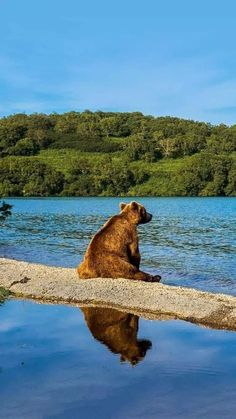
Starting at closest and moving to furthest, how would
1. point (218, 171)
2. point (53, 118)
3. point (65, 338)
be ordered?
point (65, 338) → point (218, 171) → point (53, 118)

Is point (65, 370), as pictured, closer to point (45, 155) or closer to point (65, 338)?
point (65, 338)

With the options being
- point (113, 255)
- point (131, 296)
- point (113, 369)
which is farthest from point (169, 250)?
point (113, 369)

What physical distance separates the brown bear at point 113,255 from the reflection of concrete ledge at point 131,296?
53 centimetres

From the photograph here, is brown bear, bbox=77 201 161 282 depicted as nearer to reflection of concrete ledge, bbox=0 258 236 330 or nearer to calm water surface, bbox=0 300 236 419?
reflection of concrete ledge, bbox=0 258 236 330

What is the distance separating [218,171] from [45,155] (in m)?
47.5

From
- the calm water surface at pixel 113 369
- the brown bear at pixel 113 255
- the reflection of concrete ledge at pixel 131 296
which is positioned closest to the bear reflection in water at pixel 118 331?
the calm water surface at pixel 113 369

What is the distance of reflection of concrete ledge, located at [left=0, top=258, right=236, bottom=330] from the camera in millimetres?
11312

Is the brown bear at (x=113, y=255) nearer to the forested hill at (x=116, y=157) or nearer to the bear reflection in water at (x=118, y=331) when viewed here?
the bear reflection in water at (x=118, y=331)

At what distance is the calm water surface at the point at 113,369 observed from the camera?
655 cm

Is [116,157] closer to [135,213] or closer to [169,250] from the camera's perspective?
[169,250]

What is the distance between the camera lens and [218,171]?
129 metres

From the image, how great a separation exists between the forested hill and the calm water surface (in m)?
119

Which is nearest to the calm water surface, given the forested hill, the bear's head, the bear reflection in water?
the bear reflection in water

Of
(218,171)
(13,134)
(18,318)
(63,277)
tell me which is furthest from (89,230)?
(13,134)
